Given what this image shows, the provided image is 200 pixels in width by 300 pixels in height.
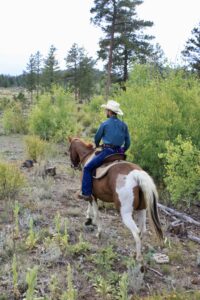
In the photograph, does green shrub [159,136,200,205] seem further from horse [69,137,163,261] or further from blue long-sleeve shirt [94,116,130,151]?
horse [69,137,163,261]

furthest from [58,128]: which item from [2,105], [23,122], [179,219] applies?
[2,105]

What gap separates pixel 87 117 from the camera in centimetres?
2797

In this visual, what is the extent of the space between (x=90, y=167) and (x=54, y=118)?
13.7 metres

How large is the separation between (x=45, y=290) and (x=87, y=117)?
23336 mm

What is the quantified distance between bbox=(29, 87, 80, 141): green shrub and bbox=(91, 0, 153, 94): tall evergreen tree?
25.3ft

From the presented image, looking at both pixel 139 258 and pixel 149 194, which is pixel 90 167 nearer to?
pixel 149 194

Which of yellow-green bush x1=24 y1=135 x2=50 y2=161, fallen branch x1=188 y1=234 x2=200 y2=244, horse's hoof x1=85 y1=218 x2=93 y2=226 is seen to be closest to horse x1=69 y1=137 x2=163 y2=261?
horse's hoof x1=85 y1=218 x2=93 y2=226

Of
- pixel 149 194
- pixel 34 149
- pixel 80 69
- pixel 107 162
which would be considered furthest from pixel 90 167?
pixel 80 69

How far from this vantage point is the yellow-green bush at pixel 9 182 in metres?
8.68

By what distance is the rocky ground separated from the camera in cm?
504

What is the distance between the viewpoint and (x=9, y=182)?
8641 millimetres

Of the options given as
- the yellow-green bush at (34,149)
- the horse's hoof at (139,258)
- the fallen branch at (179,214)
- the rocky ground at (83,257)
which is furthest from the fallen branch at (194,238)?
the yellow-green bush at (34,149)

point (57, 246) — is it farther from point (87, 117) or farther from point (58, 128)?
point (87, 117)

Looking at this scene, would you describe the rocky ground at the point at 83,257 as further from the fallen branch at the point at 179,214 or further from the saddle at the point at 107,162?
the saddle at the point at 107,162
